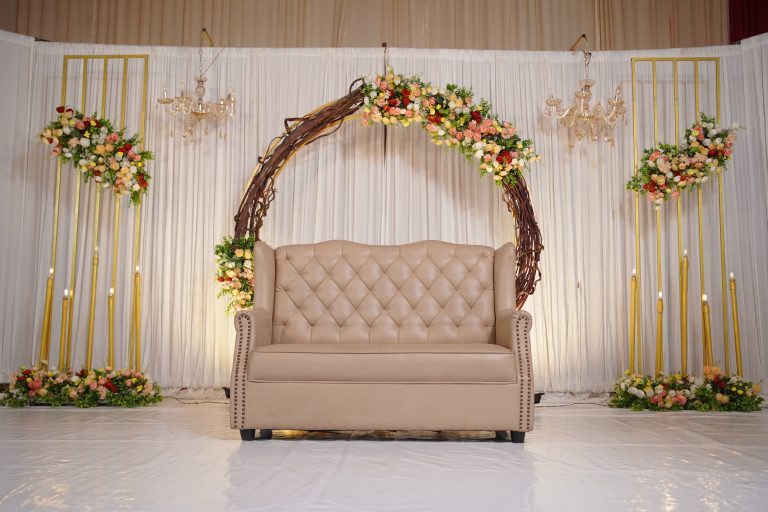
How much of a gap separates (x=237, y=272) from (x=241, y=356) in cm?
135

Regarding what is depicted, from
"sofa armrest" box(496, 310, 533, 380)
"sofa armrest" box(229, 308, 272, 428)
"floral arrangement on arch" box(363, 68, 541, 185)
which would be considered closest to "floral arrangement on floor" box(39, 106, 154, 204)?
"floral arrangement on arch" box(363, 68, 541, 185)

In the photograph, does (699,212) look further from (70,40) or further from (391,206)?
→ (70,40)

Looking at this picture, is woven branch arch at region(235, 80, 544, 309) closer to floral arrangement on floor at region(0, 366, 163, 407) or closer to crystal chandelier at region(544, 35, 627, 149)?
crystal chandelier at region(544, 35, 627, 149)

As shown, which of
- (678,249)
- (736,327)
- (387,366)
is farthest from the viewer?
(678,249)

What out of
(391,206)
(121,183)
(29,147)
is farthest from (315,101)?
(29,147)

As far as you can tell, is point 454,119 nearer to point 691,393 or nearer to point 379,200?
point 379,200

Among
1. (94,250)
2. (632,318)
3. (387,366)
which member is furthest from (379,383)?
(94,250)

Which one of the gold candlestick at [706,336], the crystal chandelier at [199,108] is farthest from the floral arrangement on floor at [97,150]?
the gold candlestick at [706,336]

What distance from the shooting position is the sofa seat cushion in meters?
3.62

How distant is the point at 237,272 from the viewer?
497 cm

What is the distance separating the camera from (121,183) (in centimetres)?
519

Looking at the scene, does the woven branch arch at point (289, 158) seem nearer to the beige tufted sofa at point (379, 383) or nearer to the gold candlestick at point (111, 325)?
the beige tufted sofa at point (379, 383)

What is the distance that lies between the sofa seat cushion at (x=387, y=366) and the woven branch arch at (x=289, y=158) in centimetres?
145

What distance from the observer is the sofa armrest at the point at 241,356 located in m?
3.65
